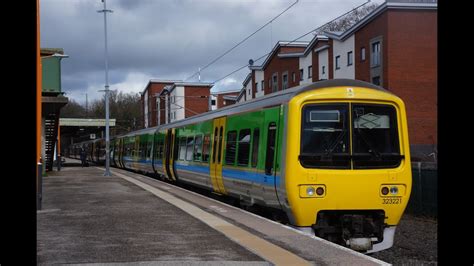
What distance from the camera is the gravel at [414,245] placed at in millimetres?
10414

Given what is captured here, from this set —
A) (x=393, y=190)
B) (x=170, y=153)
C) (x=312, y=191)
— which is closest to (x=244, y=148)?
(x=312, y=191)

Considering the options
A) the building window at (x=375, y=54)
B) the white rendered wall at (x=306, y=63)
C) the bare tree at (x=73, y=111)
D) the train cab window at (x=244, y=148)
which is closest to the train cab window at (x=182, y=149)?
the train cab window at (x=244, y=148)

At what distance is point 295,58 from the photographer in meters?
52.0

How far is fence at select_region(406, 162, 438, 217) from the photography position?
1625 centimetres

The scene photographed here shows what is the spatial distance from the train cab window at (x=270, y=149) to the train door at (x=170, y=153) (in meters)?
11.1

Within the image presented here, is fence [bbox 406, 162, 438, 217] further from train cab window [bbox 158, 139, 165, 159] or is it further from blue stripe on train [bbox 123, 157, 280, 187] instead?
train cab window [bbox 158, 139, 165, 159]

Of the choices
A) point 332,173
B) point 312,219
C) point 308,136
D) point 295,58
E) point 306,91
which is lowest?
point 312,219

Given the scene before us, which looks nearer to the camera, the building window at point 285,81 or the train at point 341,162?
the train at point 341,162

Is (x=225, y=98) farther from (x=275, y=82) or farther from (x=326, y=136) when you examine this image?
(x=326, y=136)

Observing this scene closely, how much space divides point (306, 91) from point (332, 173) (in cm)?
143

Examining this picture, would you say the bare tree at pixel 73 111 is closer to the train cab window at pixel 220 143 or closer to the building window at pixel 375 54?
the building window at pixel 375 54

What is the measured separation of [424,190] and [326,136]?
8.54 meters

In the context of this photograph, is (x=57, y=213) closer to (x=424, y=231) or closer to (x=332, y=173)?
(x=332, y=173)
